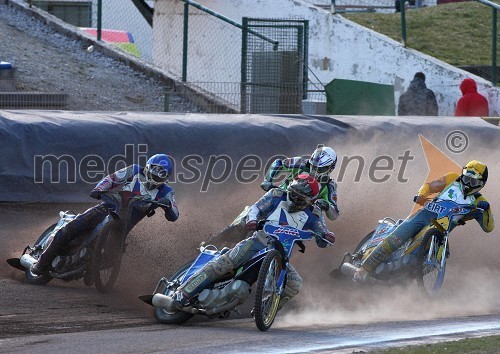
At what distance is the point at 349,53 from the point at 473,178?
40.1 ft

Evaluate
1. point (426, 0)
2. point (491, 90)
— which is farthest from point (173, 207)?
point (426, 0)

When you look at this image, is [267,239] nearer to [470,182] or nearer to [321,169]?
[321,169]

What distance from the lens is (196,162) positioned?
14.5 m

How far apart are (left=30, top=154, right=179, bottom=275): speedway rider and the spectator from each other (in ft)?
31.3

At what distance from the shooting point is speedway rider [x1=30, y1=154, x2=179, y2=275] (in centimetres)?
1109

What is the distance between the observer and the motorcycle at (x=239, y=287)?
31.3 feet

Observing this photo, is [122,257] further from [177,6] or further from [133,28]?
[133,28]

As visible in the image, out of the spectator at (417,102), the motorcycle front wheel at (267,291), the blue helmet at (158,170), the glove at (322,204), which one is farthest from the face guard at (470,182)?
the spectator at (417,102)

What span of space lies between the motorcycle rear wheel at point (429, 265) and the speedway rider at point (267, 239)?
1.97m

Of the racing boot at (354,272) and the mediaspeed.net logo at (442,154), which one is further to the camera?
the mediaspeed.net logo at (442,154)

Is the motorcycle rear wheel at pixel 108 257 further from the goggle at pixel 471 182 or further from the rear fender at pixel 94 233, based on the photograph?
the goggle at pixel 471 182

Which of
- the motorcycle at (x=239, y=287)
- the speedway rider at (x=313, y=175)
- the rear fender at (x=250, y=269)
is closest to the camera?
the motorcycle at (x=239, y=287)

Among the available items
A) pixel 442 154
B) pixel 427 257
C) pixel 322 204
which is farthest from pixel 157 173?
pixel 442 154

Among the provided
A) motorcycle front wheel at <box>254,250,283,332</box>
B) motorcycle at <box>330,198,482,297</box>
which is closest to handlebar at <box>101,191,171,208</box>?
motorcycle front wheel at <box>254,250,283,332</box>
